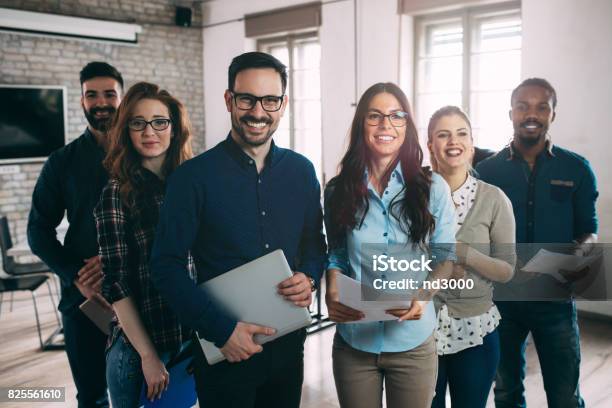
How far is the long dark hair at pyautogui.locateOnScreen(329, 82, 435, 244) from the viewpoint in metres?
1.59

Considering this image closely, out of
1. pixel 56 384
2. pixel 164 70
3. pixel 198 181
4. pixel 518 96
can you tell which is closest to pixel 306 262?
pixel 198 181

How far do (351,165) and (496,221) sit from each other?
0.58 meters

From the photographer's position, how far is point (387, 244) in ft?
5.25

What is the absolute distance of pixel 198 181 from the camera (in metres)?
1.44

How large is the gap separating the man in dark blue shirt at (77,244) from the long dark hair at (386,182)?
3.11 feet

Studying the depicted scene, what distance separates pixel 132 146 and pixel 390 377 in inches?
41.5

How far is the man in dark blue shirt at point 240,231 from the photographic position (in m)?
1.39

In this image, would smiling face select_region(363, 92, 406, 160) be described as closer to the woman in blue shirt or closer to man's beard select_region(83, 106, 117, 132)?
the woman in blue shirt

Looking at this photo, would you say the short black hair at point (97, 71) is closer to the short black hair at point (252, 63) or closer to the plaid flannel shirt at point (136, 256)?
the plaid flannel shirt at point (136, 256)

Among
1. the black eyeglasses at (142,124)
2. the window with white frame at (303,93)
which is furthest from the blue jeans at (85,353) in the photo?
the window with white frame at (303,93)

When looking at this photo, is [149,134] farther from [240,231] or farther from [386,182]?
[386,182]

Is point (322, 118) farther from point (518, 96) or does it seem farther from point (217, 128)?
point (518, 96)

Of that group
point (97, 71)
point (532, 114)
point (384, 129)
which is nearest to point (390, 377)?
point (384, 129)

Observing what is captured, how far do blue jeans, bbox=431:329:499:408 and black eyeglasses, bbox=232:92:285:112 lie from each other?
1021mm
